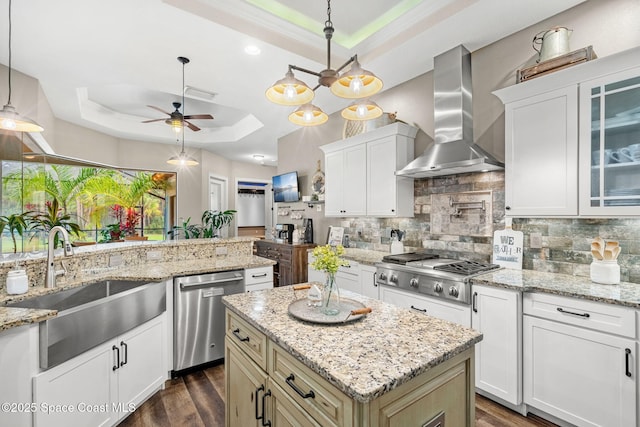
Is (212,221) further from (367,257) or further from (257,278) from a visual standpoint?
(367,257)

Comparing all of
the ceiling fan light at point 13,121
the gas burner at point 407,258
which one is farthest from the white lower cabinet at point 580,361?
the ceiling fan light at point 13,121

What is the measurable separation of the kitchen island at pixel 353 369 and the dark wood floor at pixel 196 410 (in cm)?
77

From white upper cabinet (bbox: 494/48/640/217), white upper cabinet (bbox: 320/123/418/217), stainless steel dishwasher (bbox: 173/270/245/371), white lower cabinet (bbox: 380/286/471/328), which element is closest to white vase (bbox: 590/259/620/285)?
white upper cabinet (bbox: 494/48/640/217)

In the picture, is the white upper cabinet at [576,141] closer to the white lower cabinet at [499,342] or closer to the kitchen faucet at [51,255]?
the white lower cabinet at [499,342]

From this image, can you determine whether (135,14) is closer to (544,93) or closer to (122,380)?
(122,380)

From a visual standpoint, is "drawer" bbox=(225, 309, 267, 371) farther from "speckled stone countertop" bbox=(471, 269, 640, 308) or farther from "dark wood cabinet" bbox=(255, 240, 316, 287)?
"dark wood cabinet" bbox=(255, 240, 316, 287)

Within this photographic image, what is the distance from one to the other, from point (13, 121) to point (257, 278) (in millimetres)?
2156

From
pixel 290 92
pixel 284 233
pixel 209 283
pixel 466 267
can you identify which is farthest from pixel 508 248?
pixel 284 233

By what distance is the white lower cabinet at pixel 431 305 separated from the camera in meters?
2.32

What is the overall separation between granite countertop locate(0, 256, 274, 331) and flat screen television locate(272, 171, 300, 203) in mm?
2234

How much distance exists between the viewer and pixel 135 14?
94.0 inches

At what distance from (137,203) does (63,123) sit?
6.39ft

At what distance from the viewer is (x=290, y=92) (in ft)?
5.89

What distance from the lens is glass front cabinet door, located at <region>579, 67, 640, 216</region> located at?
1854 millimetres
